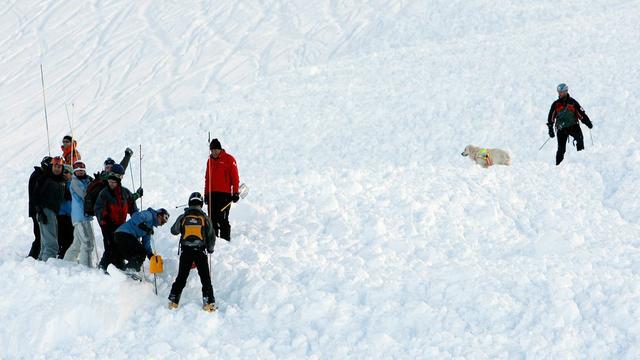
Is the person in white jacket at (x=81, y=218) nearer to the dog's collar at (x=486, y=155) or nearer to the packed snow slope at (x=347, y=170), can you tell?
the packed snow slope at (x=347, y=170)

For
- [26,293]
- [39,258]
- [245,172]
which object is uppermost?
[245,172]

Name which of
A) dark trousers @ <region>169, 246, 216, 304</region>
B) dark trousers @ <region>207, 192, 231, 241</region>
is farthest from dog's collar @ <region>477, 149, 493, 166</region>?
dark trousers @ <region>169, 246, 216, 304</region>

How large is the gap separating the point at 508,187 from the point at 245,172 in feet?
31.2

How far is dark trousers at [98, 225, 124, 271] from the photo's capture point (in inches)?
349

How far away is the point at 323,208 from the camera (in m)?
11.1

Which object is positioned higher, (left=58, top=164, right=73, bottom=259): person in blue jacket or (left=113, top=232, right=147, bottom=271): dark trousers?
(left=58, top=164, right=73, bottom=259): person in blue jacket

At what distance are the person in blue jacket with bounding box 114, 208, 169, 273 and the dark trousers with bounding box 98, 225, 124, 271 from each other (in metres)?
0.14

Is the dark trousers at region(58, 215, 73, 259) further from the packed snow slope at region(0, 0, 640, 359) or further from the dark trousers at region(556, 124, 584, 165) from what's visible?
the dark trousers at region(556, 124, 584, 165)

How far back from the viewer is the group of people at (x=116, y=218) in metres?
8.23

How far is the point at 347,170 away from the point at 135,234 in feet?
17.9

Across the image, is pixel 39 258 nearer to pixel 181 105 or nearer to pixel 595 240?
pixel 595 240

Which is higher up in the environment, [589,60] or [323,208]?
[589,60]

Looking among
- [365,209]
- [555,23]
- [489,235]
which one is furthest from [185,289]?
[555,23]

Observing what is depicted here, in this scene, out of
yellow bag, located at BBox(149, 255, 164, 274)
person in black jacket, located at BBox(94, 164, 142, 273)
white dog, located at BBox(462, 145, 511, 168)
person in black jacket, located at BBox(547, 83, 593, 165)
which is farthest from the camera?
white dog, located at BBox(462, 145, 511, 168)
